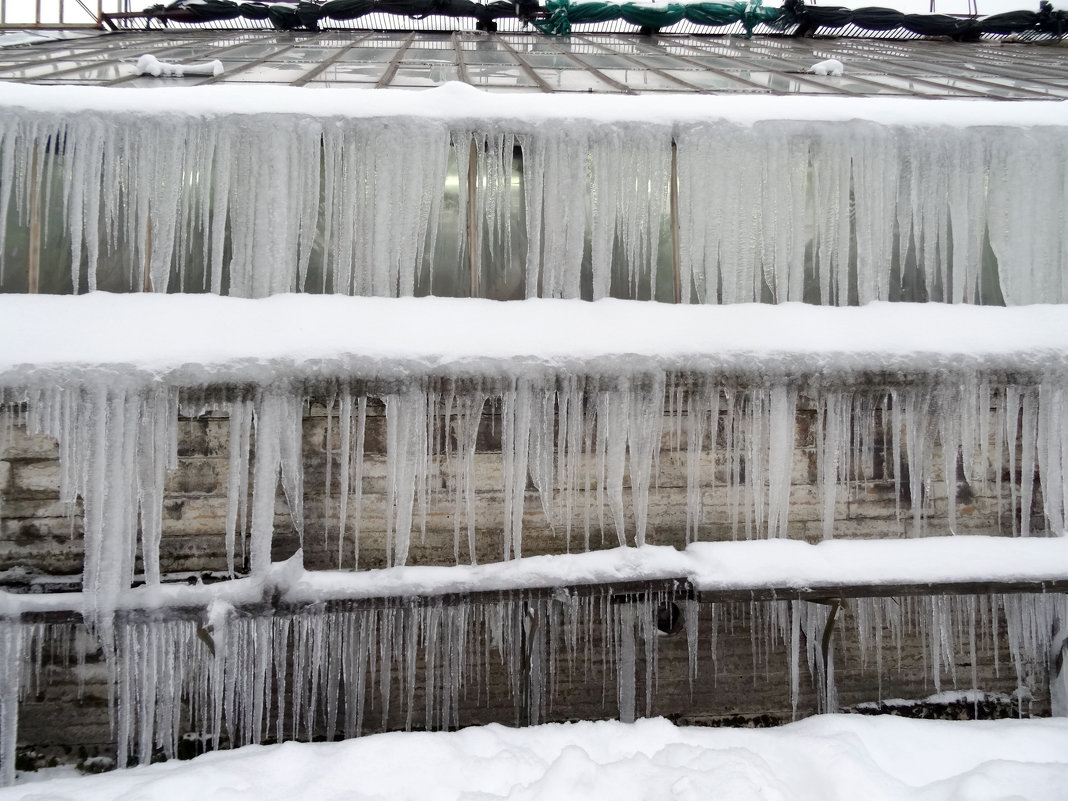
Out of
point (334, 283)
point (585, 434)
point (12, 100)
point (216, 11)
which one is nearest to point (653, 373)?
point (585, 434)

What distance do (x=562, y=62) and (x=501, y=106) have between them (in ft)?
10.4

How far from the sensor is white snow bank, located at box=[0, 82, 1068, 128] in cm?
311

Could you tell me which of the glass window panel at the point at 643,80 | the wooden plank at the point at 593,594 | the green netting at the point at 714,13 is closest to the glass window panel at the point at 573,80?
the glass window panel at the point at 643,80

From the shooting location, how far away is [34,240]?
313 centimetres

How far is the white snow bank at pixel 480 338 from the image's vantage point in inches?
114

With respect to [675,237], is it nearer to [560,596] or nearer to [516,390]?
[516,390]

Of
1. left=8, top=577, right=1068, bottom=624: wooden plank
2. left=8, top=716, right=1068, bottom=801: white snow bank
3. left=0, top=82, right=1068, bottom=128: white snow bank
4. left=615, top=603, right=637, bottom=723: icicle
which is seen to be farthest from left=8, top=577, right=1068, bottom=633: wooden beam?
left=0, top=82, right=1068, bottom=128: white snow bank

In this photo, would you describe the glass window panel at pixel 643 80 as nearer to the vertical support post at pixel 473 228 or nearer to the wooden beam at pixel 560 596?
the vertical support post at pixel 473 228

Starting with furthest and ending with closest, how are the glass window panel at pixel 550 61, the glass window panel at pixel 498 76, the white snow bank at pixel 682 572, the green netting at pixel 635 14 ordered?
the green netting at pixel 635 14 < the glass window panel at pixel 550 61 < the glass window panel at pixel 498 76 < the white snow bank at pixel 682 572

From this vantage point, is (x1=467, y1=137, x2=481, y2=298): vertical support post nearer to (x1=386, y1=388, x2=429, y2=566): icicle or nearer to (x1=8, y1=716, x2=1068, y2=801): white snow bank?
(x1=386, y1=388, x2=429, y2=566): icicle

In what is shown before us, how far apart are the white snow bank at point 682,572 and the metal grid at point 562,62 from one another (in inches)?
145

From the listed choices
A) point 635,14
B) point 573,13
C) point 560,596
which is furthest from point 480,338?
point 635,14

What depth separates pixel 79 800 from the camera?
2.65 metres

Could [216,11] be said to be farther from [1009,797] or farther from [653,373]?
[1009,797]
